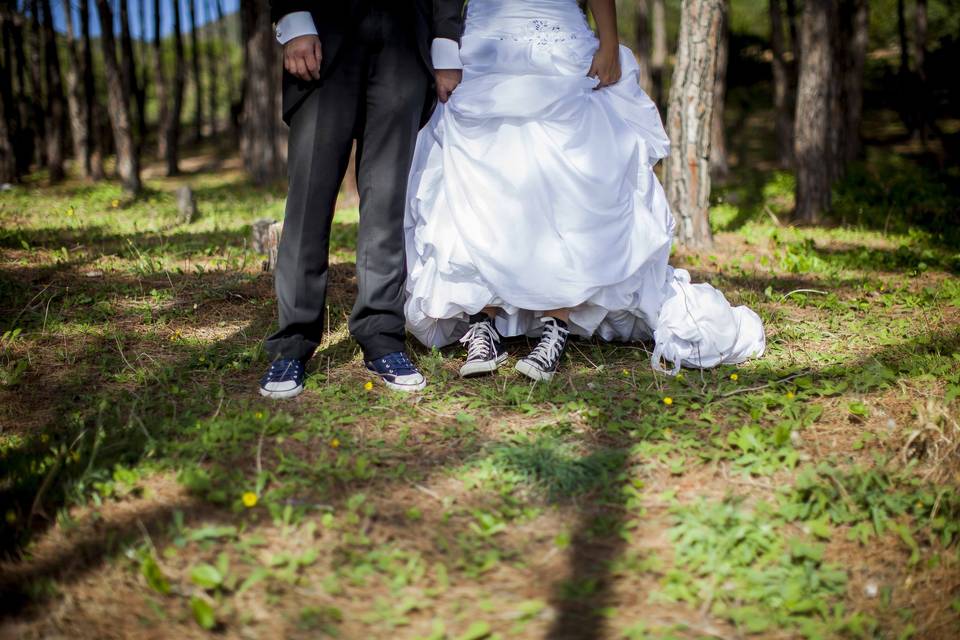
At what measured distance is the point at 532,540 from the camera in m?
2.25

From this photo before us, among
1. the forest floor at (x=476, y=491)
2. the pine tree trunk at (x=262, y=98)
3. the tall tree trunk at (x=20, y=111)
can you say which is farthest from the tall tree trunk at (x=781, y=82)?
the tall tree trunk at (x=20, y=111)

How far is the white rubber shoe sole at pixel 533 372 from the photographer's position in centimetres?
329

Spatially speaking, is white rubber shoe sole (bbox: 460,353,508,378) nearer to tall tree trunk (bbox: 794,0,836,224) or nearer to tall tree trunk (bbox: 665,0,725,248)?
tall tree trunk (bbox: 665,0,725,248)

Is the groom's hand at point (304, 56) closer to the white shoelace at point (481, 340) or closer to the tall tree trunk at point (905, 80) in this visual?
the white shoelace at point (481, 340)

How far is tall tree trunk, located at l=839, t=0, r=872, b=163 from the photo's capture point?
36.1 ft

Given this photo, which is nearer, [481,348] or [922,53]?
[481,348]

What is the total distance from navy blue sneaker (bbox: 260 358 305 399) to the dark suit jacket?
1.04 m

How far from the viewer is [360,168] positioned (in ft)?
10.4

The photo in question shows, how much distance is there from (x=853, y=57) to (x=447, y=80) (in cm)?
1027

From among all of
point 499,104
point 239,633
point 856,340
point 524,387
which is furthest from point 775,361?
point 239,633

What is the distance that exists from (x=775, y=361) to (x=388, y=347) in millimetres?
1910

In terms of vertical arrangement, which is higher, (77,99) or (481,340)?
(77,99)

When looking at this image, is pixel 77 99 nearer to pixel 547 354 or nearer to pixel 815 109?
pixel 815 109

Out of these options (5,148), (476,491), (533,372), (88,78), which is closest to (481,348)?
(533,372)
